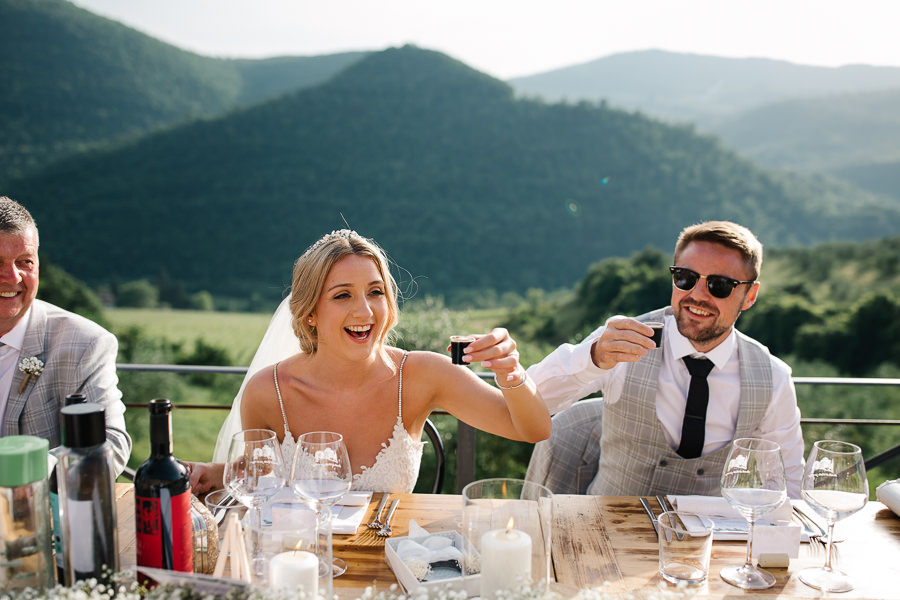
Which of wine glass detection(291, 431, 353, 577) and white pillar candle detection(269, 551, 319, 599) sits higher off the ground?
wine glass detection(291, 431, 353, 577)

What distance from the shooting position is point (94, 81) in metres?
34.9

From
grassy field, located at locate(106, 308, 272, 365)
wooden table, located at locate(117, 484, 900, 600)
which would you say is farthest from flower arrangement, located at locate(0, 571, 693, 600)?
grassy field, located at locate(106, 308, 272, 365)

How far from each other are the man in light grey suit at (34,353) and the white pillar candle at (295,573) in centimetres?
127

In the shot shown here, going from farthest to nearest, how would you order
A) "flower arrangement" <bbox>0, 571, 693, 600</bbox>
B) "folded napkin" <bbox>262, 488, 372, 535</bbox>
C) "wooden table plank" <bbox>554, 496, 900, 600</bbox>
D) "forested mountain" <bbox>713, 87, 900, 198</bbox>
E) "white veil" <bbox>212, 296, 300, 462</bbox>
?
1. "forested mountain" <bbox>713, 87, 900, 198</bbox>
2. "white veil" <bbox>212, 296, 300, 462</bbox>
3. "folded napkin" <bbox>262, 488, 372, 535</bbox>
4. "wooden table plank" <bbox>554, 496, 900, 600</bbox>
5. "flower arrangement" <bbox>0, 571, 693, 600</bbox>

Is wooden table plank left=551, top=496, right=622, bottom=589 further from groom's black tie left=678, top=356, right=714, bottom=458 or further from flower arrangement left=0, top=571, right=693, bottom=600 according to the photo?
groom's black tie left=678, top=356, right=714, bottom=458

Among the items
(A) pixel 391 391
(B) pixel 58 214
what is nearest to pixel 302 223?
(B) pixel 58 214

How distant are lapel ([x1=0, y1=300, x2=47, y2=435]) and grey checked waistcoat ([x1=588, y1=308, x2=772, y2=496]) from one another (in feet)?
6.63

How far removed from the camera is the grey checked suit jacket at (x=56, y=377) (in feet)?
7.55

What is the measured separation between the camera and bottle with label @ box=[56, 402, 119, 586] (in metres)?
1.22

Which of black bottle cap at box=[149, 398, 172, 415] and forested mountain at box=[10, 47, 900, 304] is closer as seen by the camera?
black bottle cap at box=[149, 398, 172, 415]

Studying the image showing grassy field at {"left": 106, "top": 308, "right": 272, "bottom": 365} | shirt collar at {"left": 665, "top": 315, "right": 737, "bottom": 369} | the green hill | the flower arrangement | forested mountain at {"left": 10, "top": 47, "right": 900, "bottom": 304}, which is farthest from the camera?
forested mountain at {"left": 10, "top": 47, "right": 900, "bottom": 304}

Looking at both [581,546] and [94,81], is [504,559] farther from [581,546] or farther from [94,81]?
[94,81]

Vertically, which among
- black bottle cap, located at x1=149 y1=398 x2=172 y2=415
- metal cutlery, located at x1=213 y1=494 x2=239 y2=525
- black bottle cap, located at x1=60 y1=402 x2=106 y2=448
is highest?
black bottle cap, located at x1=149 y1=398 x2=172 y2=415

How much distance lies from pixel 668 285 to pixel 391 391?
14.2 meters
